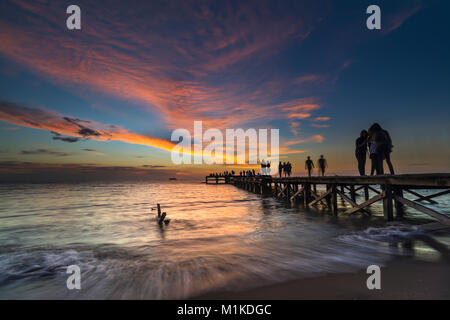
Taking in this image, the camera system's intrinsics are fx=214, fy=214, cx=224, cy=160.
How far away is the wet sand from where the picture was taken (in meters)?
3.34

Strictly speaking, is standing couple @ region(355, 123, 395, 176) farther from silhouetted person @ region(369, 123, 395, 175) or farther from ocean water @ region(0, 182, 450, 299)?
ocean water @ region(0, 182, 450, 299)

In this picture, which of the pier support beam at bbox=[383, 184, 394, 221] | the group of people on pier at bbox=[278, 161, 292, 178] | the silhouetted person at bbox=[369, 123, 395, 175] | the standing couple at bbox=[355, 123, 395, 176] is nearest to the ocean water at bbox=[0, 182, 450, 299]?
the pier support beam at bbox=[383, 184, 394, 221]

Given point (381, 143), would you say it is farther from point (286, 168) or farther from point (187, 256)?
point (286, 168)

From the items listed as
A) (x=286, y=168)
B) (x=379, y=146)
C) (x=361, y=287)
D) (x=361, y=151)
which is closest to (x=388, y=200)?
(x=379, y=146)

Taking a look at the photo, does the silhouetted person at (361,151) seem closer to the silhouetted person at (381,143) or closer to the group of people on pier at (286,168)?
the silhouetted person at (381,143)

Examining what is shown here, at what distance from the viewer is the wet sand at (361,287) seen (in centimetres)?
334

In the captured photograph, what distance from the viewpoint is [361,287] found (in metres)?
3.65

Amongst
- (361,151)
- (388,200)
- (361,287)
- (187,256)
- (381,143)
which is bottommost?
(187,256)

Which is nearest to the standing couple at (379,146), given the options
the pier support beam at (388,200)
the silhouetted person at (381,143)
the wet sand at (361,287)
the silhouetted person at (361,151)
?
the silhouetted person at (381,143)

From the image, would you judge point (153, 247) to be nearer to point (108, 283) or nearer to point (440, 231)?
point (108, 283)
